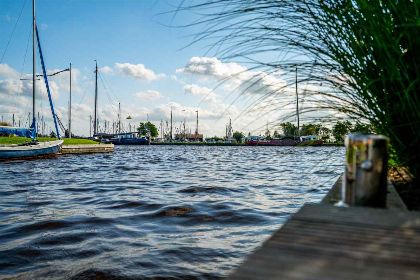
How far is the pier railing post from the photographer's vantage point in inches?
61.6

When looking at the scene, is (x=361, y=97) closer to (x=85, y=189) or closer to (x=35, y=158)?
(x=85, y=189)

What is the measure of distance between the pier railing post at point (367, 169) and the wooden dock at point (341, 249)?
0.64ft

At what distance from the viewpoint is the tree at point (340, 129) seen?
2.52 meters

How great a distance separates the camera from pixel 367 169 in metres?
1.58

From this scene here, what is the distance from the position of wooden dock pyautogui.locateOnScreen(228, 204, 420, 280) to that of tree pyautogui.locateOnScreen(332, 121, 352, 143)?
1194 millimetres

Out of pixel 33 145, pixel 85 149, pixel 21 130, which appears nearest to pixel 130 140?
pixel 85 149

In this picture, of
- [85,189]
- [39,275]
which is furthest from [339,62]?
[85,189]

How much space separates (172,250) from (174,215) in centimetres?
180

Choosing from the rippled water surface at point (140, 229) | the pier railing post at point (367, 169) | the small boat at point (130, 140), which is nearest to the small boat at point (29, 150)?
the rippled water surface at point (140, 229)

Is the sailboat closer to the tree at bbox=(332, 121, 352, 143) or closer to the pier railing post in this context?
the tree at bbox=(332, 121, 352, 143)

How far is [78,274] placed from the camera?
3115 mm

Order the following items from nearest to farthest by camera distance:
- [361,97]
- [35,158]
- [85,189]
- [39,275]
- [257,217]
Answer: [361,97]
[39,275]
[257,217]
[85,189]
[35,158]

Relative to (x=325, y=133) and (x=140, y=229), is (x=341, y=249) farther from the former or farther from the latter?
(x=140, y=229)

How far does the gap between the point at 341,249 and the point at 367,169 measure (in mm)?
666
